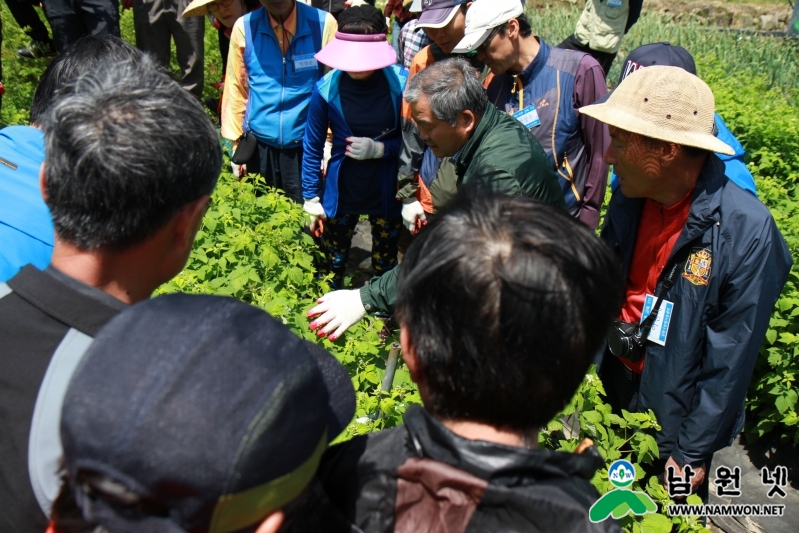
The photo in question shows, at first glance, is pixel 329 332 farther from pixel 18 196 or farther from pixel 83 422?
pixel 83 422

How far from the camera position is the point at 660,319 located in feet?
7.98

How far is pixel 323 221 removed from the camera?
4.21 metres

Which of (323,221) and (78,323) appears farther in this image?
(323,221)

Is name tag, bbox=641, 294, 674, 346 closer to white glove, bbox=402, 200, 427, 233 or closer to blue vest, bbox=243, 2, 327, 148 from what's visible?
white glove, bbox=402, 200, 427, 233

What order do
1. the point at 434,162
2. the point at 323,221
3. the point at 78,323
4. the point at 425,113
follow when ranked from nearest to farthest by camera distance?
the point at 78,323
the point at 425,113
the point at 434,162
the point at 323,221

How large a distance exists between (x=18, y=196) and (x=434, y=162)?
214 cm

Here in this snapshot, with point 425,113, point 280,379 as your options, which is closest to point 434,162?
point 425,113

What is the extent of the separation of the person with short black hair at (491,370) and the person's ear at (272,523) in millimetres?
153

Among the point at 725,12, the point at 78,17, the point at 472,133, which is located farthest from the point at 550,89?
the point at 725,12

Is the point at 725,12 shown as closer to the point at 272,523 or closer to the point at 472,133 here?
the point at 472,133

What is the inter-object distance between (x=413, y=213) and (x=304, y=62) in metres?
1.25

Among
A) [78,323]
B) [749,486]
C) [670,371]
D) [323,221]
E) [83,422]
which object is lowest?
[749,486]

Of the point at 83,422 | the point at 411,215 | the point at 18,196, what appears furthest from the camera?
the point at 411,215

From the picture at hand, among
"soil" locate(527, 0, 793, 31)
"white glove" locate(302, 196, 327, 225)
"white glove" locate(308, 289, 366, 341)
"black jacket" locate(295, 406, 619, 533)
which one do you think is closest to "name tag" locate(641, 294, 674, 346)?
"white glove" locate(308, 289, 366, 341)
